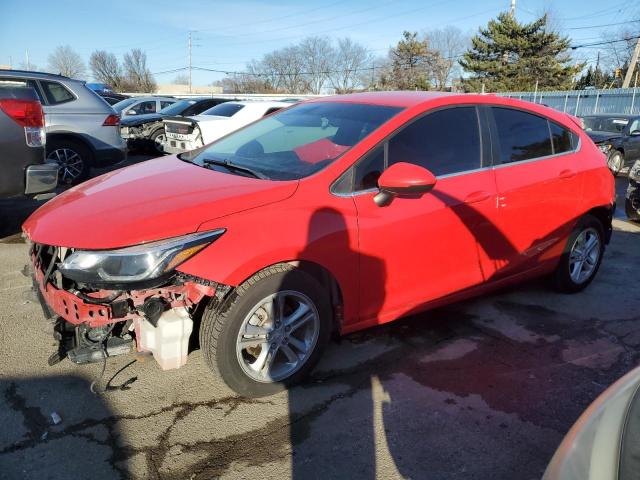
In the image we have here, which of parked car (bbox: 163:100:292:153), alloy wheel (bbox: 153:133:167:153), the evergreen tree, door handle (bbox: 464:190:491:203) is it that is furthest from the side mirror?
the evergreen tree

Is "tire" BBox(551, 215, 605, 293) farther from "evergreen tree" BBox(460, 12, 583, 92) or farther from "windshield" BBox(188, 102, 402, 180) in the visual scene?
"evergreen tree" BBox(460, 12, 583, 92)

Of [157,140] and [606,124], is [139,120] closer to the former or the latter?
[157,140]

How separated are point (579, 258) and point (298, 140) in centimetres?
273

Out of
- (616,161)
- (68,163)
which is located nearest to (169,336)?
(68,163)

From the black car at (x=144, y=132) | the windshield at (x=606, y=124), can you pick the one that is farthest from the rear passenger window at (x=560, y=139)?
the windshield at (x=606, y=124)

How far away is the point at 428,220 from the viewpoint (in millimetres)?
3207

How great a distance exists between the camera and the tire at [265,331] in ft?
8.50

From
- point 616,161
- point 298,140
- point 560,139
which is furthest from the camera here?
point 616,161

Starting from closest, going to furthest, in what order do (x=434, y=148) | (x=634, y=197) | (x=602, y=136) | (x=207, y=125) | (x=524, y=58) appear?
(x=434, y=148) → (x=634, y=197) → (x=207, y=125) → (x=602, y=136) → (x=524, y=58)

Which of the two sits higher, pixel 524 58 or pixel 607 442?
pixel 524 58

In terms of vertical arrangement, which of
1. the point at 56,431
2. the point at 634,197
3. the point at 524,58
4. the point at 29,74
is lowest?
the point at 56,431

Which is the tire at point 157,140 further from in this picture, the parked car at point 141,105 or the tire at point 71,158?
the tire at point 71,158

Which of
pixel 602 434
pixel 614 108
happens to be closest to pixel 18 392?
pixel 602 434

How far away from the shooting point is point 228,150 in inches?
146
